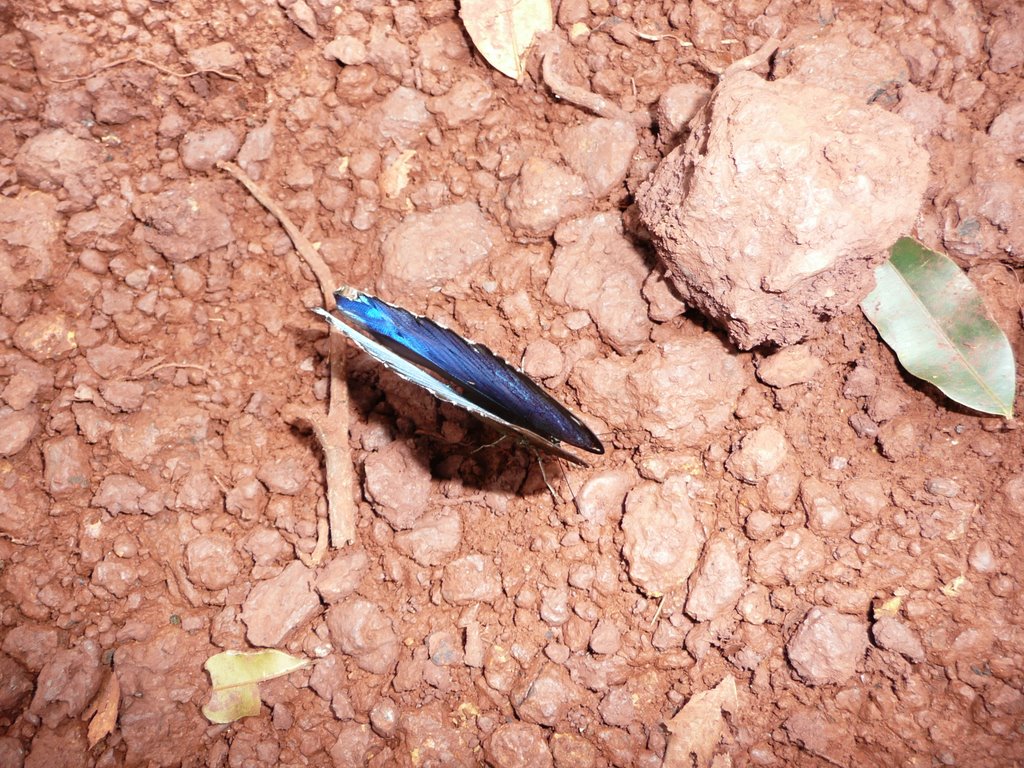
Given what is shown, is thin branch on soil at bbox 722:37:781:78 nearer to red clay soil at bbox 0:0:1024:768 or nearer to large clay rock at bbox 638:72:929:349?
red clay soil at bbox 0:0:1024:768

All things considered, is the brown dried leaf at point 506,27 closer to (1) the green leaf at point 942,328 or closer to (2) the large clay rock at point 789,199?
(2) the large clay rock at point 789,199

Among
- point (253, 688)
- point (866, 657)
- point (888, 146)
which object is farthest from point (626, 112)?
point (253, 688)

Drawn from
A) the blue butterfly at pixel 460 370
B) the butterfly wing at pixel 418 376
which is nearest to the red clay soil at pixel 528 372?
the blue butterfly at pixel 460 370

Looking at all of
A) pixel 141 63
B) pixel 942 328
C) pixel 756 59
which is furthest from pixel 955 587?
pixel 141 63

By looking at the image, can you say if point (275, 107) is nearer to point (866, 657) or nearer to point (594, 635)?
point (594, 635)

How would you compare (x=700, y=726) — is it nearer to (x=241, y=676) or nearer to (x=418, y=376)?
(x=418, y=376)
